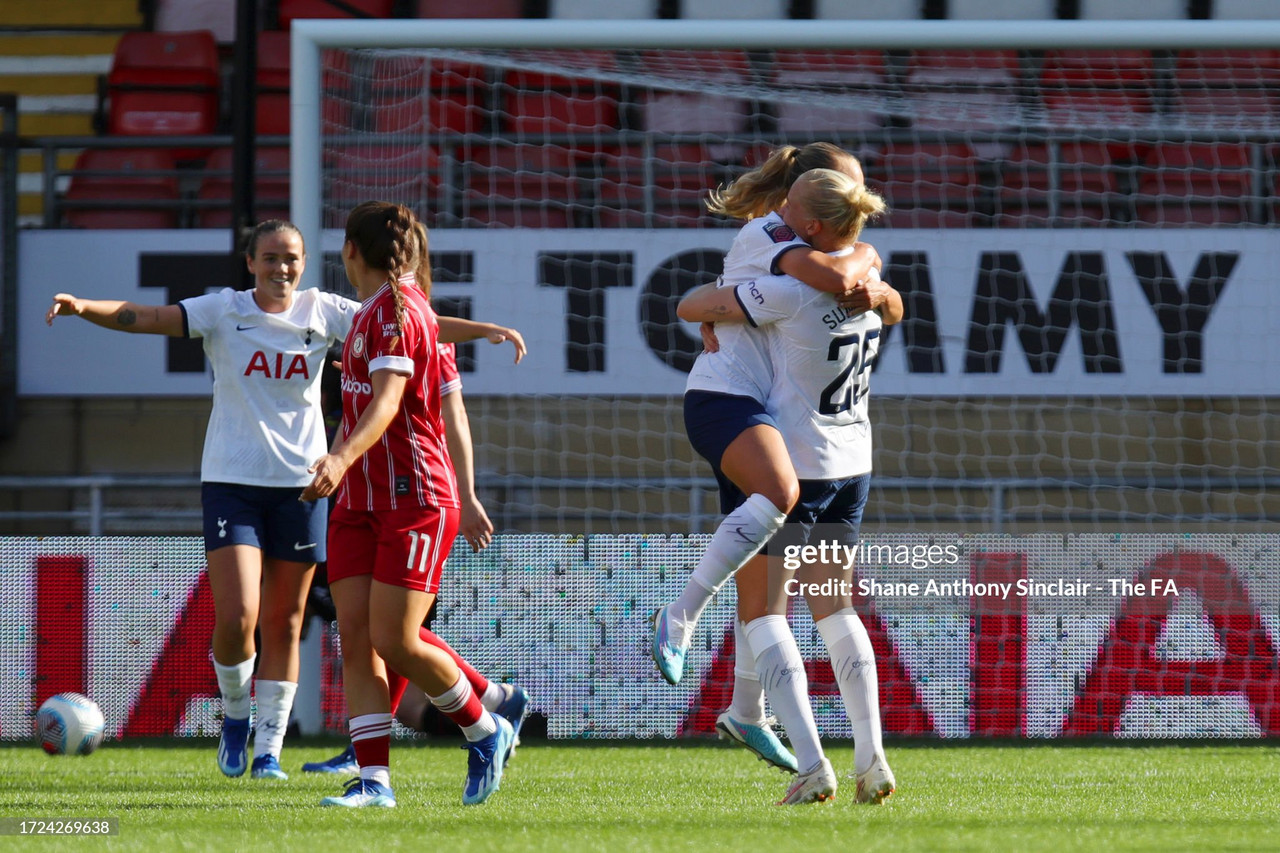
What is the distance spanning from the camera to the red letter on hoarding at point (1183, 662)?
18.8ft

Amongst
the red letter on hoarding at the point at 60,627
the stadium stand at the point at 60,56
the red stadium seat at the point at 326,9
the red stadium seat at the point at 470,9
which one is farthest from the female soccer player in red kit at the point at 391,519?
the stadium stand at the point at 60,56

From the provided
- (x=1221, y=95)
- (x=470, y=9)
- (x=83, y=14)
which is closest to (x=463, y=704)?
(x=1221, y=95)

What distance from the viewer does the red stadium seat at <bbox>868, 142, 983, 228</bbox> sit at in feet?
27.5

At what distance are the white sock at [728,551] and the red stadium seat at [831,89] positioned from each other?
3.61 meters

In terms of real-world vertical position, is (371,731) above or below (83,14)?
below

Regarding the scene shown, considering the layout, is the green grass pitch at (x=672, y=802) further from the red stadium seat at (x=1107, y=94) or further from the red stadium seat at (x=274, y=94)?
the red stadium seat at (x=274, y=94)

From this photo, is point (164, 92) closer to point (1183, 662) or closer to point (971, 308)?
point (971, 308)

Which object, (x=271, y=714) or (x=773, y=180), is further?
(x=271, y=714)

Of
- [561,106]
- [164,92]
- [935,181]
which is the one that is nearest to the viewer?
[935,181]

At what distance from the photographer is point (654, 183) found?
8508 millimetres

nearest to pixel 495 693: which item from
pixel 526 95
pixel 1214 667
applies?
pixel 1214 667

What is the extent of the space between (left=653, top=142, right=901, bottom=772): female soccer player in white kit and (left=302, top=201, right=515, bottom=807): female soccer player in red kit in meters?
0.55

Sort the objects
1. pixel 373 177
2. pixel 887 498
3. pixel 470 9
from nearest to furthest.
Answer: pixel 373 177, pixel 887 498, pixel 470 9

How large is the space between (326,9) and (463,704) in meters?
7.93
